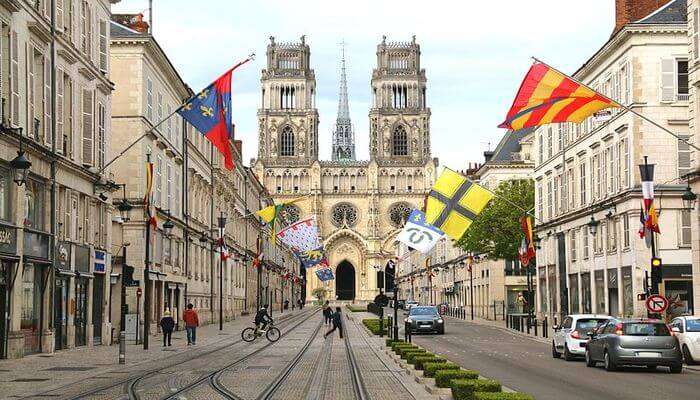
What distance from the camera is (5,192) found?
31.2m

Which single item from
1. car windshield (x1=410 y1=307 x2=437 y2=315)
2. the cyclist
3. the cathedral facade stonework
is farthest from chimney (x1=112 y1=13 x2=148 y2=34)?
the cathedral facade stonework

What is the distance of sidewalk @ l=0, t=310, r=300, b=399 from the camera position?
23.6 m

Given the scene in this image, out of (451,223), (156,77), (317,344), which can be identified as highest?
(156,77)

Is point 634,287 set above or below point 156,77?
below

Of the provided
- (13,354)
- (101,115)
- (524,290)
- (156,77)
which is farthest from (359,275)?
(13,354)

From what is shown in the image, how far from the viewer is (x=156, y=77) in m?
57.6

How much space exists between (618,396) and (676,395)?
1.27 m

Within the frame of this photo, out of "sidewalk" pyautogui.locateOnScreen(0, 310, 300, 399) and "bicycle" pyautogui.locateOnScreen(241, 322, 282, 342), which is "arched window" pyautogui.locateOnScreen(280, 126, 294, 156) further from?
"sidewalk" pyautogui.locateOnScreen(0, 310, 300, 399)

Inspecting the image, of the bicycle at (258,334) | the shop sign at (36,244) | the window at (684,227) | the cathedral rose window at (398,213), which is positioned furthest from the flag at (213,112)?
the cathedral rose window at (398,213)

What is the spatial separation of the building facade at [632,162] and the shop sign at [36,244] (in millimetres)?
24937

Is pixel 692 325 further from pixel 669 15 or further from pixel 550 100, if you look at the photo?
pixel 669 15

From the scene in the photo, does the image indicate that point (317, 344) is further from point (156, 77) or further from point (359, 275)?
point (359, 275)

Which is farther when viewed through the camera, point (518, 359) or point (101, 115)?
point (101, 115)

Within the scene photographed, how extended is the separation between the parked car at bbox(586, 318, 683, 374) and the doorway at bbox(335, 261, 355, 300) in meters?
155
